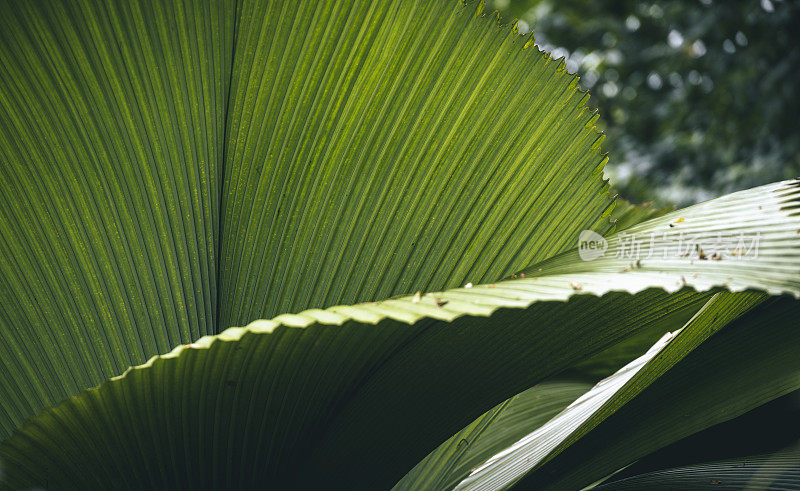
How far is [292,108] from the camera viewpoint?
0.70 metres

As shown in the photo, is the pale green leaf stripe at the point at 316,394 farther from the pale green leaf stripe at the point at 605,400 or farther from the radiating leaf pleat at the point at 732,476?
the radiating leaf pleat at the point at 732,476

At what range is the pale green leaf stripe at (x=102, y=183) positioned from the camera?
65 cm

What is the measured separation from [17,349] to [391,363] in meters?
0.43

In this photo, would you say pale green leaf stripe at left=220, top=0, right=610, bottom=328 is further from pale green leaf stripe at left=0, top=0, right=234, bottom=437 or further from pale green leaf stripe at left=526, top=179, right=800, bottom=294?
pale green leaf stripe at left=526, top=179, right=800, bottom=294

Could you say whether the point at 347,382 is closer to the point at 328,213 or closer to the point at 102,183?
the point at 328,213

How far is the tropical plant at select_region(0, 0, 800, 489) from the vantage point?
1.94 feet

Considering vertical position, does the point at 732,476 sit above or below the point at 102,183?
below

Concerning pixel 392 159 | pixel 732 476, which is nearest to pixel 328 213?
pixel 392 159

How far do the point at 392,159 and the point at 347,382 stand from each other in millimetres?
297

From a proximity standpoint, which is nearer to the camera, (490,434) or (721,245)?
(721,245)

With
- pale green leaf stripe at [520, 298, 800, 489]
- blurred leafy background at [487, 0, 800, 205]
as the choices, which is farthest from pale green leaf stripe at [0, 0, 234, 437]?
blurred leafy background at [487, 0, 800, 205]

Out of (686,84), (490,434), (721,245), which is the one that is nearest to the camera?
(721,245)

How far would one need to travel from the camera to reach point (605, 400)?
633mm

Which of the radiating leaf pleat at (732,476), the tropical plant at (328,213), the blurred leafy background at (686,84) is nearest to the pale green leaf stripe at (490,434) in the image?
the tropical plant at (328,213)
